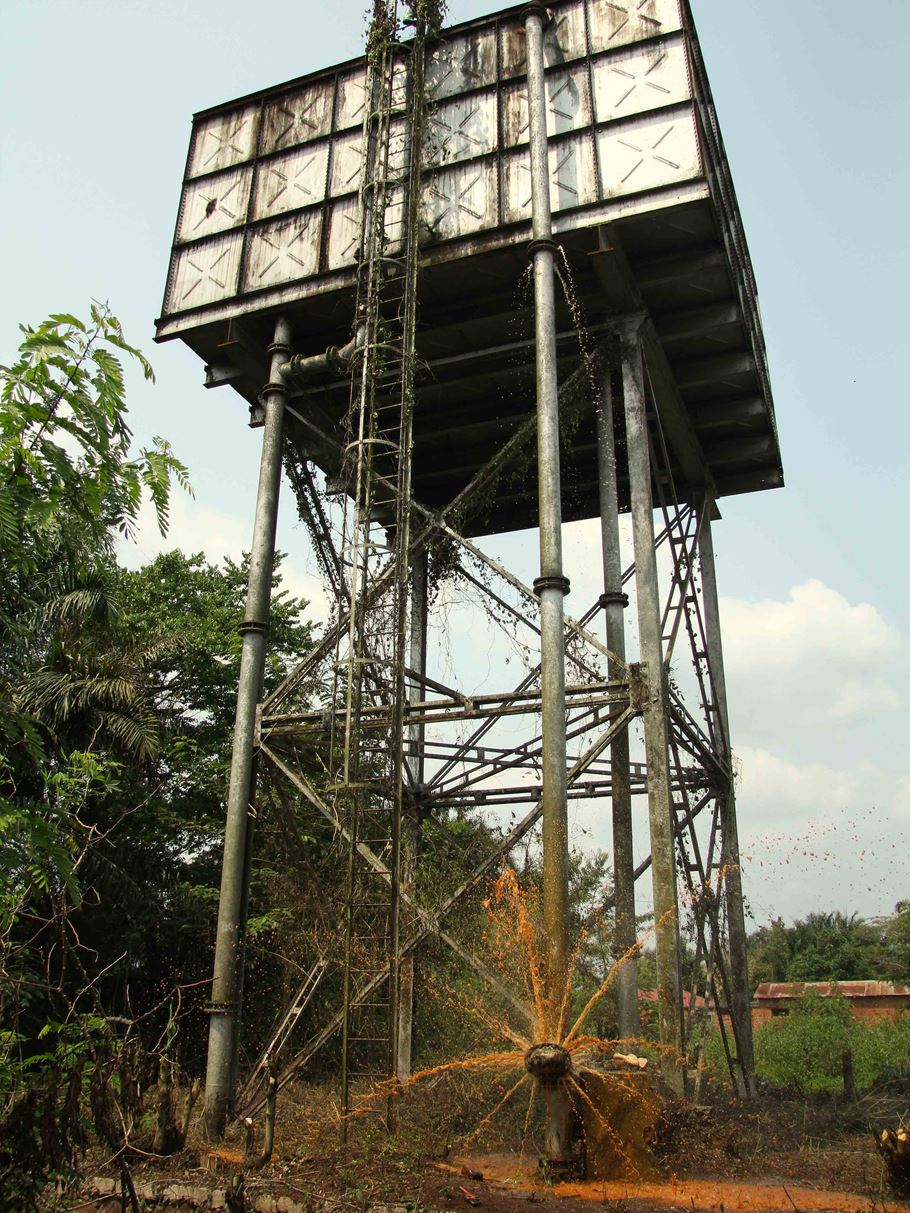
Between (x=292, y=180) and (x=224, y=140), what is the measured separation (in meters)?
1.74

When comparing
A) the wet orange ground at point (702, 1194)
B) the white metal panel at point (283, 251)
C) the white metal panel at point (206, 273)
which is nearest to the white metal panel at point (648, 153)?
the white metal panel at point (283, 251)

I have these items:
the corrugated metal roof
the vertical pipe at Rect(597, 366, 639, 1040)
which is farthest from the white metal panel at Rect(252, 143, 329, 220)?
the corrugated metal roof

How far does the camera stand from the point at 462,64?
1388 cm

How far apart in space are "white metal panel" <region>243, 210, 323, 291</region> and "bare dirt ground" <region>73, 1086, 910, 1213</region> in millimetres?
10557

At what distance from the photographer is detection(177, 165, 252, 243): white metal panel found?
48.9 feet

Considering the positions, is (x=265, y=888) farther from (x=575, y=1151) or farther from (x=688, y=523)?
(x=575, y=1151)

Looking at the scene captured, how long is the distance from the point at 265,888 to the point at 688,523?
11.5 meters

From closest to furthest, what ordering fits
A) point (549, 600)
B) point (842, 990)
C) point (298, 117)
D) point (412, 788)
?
point (549, 600) < point (298, 117) < point (412, 788) < point (842, 990)

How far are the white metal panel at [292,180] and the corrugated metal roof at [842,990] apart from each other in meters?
32.3

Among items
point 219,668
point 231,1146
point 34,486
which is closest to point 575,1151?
point 231,1146

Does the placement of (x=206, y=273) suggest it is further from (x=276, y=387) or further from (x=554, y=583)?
(x=554, y=583)

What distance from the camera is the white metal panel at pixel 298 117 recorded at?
14742 millimetres

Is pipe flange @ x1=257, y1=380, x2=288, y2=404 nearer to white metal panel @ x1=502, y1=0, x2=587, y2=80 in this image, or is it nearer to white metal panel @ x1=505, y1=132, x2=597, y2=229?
white metal panel @ x1=505, y1=132, x2=597, y2=229

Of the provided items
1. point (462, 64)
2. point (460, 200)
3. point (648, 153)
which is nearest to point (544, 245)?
point (648, 153)
